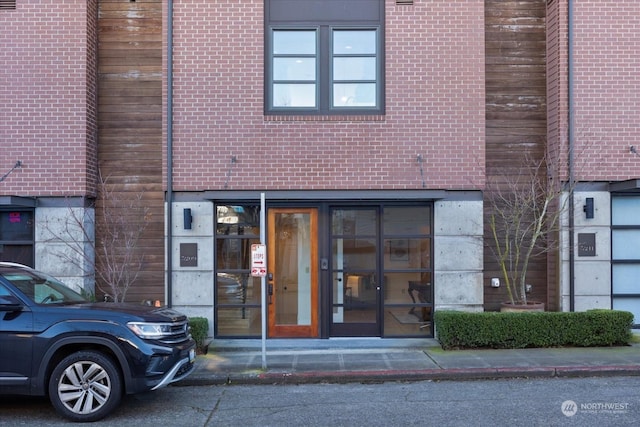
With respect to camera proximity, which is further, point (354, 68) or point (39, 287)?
point (354, 68)

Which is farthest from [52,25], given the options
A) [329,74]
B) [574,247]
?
[574,247]

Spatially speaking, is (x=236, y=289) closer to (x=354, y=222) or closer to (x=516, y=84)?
(x=354, y=222)

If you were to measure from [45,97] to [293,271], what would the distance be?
5517 mm

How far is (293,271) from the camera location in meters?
10.6

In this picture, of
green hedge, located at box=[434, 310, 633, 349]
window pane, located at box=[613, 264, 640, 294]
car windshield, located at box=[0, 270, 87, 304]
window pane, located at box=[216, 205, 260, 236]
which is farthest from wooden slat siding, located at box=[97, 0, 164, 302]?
window pane, located at box=[613, 264, 640, 294]

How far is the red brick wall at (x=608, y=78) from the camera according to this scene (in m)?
10.6

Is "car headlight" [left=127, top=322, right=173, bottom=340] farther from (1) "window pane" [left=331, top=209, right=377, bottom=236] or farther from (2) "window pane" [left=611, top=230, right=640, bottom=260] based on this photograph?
(2) "window pane" [left=611, top=230, right=640, bottom=260]

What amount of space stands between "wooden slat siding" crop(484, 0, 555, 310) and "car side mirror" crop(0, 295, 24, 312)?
329 inches

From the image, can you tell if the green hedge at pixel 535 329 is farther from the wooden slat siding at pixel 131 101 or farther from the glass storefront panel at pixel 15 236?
the glass storefront panel at pixel 15 236

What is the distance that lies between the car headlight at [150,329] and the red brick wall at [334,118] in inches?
162

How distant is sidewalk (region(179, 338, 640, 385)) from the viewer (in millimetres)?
8219

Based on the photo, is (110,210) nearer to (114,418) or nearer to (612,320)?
(114,418)

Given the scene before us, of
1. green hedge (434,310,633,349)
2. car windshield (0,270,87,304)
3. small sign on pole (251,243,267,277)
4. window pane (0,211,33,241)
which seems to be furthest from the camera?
window pane (0,211,33,241)

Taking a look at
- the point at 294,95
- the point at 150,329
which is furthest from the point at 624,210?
the point at 150,329
